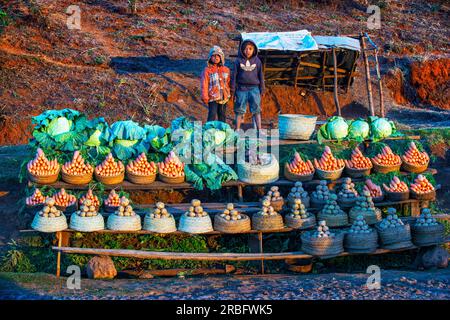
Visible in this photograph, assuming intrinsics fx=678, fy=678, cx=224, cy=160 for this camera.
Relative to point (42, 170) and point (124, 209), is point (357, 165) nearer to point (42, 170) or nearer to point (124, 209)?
point (124, 209)

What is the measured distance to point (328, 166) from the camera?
27.1ft

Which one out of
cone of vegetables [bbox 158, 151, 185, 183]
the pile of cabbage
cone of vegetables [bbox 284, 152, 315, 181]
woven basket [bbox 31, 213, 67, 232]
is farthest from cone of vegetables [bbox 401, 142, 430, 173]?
woven basket [bbox 31, 213, 67, 232]

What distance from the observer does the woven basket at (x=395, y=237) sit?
749 centimetres

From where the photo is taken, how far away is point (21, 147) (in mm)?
10273

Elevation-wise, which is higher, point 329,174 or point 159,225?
point 329,174

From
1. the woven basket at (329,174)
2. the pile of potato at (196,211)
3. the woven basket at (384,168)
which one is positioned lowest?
the pile of potato at (196,211)

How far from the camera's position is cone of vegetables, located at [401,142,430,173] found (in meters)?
8.47

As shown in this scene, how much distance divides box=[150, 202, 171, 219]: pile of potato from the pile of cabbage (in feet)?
7.67

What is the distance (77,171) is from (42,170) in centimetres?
40

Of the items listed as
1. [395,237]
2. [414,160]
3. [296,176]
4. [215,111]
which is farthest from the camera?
[215,111]

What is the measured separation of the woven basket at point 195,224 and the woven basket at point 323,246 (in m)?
1.08

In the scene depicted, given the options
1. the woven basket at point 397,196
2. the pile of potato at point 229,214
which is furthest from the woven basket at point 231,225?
the woven basket at point 397,196

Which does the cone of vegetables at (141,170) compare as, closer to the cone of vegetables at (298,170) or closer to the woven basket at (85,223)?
the woven basket at (85,223)

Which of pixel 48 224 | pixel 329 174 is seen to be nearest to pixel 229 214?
pixel 329 174
